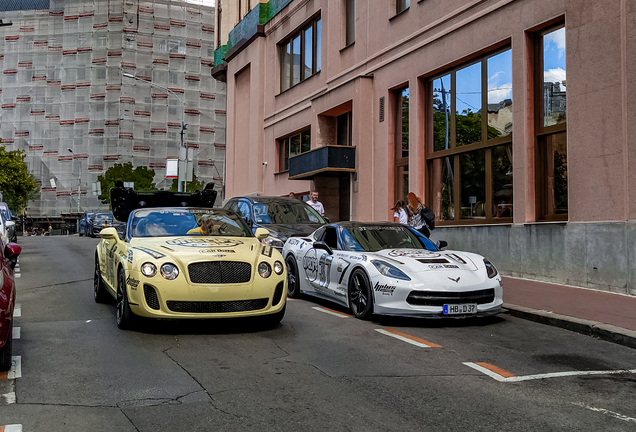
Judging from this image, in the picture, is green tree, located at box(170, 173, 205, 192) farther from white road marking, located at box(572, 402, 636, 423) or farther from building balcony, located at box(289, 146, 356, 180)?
white road marking, located at box(572, 402, 636, 423)

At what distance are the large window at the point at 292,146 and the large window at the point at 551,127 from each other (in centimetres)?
1220

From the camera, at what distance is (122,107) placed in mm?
52281

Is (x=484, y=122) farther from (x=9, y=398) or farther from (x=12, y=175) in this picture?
(x=12, y=175)

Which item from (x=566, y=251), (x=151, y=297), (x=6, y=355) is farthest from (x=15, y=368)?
(x=566, y=251)

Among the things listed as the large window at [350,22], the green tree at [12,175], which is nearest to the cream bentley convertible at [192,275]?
the large window at [350,22]

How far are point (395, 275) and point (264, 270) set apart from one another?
6.00ft

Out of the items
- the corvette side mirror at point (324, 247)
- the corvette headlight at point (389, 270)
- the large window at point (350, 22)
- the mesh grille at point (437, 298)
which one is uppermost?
the large window at point (350, 22)

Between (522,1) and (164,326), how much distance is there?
10498 mm

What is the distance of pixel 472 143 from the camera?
15.9m

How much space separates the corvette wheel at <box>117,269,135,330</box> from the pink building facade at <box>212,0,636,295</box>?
26.6 ft

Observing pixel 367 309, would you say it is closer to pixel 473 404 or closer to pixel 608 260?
pixel 473 404

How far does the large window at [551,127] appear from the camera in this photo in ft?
42.9

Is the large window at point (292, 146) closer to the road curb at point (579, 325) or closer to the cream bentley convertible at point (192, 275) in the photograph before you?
the road curb at point (579, 325)

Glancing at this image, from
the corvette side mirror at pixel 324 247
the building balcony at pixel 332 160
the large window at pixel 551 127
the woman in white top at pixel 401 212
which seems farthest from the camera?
the building balcony at pixel 332 160
